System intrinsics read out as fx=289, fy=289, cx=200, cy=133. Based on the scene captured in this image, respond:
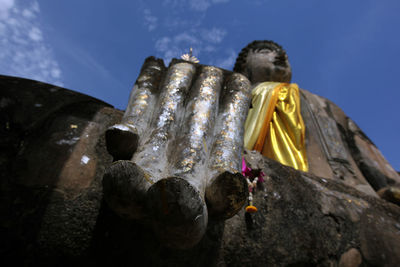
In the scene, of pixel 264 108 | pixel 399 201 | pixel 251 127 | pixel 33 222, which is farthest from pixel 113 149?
pixel 399 201

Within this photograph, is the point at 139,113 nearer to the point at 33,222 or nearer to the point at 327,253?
the point at 33,222

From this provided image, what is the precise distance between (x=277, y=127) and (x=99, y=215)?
A: 153 cm

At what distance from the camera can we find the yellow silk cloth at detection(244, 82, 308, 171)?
1912 millimetres

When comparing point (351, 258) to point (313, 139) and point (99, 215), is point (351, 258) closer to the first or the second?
point (99, 215)

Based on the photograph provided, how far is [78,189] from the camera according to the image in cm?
94

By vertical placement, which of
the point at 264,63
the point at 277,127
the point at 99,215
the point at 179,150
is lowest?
the point at 99,215

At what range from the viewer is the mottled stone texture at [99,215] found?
85cm

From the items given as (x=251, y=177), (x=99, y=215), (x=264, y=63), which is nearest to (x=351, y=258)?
(x=251, y=177)

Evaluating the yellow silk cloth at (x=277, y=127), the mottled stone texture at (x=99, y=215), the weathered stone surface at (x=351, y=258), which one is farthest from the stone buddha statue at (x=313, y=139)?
the weathered stone surface at (x=351, y=258)

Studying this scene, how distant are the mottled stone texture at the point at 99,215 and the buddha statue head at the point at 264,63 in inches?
66.8

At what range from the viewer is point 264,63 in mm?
2984

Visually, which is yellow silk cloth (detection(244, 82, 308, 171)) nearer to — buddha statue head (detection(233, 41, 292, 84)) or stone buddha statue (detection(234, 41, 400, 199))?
stone buddha statue (detection(234, 41, 400, 199))

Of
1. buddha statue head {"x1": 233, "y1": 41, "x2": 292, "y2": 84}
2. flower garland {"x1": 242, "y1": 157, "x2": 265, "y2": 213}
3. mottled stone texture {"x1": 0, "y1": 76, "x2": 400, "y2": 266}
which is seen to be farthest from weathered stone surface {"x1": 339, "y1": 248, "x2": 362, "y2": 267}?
buddha statue head {"x1": 233, "y1": 41, "x2": 292, "y2": 84}

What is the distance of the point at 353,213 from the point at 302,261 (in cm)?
42
